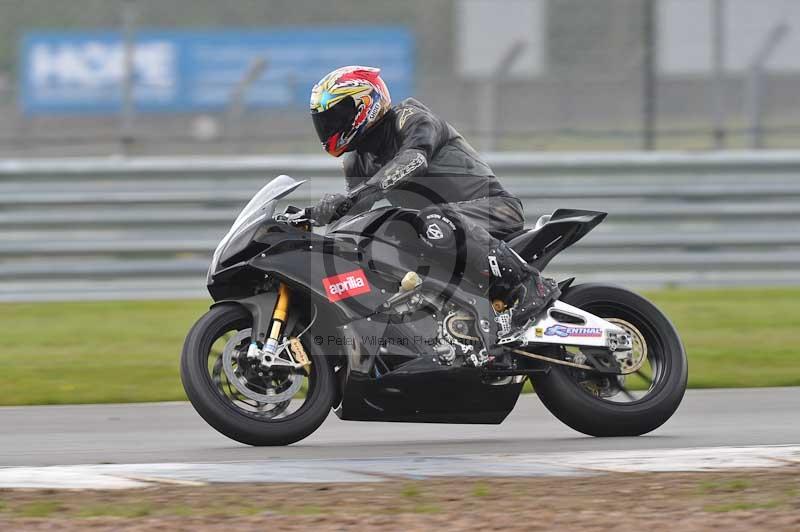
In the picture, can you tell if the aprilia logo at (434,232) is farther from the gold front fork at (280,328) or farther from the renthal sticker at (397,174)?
the gold front fork at (280,328)

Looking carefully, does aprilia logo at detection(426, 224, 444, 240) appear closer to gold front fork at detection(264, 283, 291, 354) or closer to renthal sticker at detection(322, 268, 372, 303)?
renthal sticker at detection(322, 268, 372, 303)

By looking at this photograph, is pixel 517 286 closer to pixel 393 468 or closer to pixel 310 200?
pixel 393 468

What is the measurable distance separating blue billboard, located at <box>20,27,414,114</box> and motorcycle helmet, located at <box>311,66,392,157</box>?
15.5ft

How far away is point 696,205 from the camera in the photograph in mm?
11609

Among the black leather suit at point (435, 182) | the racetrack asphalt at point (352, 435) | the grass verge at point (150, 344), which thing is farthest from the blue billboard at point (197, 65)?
the black leather suit at point (435, 182)

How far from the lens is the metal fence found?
36.5 feet

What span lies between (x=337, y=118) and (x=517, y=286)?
1.07 m

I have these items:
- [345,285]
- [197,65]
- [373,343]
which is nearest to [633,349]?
[373,343]

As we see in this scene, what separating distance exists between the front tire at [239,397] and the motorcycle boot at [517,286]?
83 cm

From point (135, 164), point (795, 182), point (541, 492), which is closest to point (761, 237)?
point (795, 182)

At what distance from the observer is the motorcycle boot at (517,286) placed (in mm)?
6219

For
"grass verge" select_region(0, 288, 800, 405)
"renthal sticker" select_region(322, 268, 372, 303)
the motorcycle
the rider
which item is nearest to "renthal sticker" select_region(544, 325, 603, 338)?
the motorcycle

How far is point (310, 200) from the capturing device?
11094 millimetres

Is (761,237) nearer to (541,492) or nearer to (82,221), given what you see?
(82,221)
